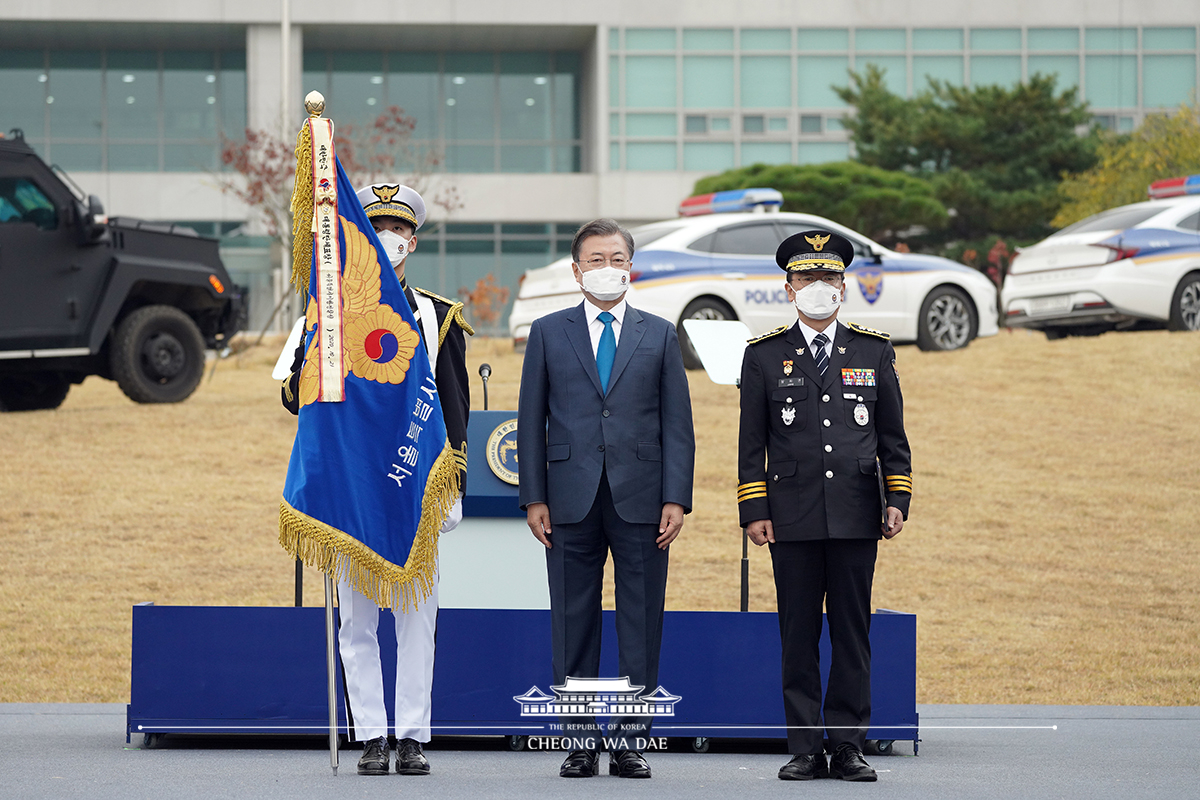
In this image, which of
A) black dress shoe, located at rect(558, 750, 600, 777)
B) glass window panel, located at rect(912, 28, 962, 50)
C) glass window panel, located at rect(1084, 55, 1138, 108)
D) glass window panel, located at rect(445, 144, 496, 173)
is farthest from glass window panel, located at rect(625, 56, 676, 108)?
black dress shoe, located at rect(558, 750, 600, 777)

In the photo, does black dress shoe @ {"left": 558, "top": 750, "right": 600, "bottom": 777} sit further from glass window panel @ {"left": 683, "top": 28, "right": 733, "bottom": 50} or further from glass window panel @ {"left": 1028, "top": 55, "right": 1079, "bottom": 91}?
glass window panel @ {"left": 1028, "top": 55, "right": 1079, "bottom": 91}

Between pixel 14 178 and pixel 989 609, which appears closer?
pixel 989 609

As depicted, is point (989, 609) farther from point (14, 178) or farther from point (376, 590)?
point (14, 178)

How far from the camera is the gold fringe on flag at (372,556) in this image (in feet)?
16.4

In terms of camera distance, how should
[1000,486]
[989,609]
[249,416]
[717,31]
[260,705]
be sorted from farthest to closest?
[717,31], [249,416], [1000,486], [989,609], [260,705]

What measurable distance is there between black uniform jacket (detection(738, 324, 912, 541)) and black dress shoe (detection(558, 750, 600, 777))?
36.2 inches

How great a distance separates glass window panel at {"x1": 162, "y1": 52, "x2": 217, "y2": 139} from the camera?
1457 inches

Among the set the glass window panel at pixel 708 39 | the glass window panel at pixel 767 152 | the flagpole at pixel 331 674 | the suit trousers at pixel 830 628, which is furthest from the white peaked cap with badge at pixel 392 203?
the glass window panel at pixel 708 39

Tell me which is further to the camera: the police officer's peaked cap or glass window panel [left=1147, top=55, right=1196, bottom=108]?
glass window panel [left=1147, top=55, right=1196, bottom=108]

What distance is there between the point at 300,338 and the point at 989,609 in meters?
6.13

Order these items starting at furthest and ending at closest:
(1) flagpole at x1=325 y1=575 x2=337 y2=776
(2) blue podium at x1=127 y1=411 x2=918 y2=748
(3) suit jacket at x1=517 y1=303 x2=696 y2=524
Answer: (2) blue podium at x1=127 y1=411 x2=918 y2=748 → (3) suit jacket at x1=517 y1=303 x2=696 y2=524 → (1) flagpole at x1=325 y1=575 x2=337 y2=776

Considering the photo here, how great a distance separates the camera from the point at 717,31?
35219mm

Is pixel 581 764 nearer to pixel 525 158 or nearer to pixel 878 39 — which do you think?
pixel 878 39

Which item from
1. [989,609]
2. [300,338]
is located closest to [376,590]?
[300,338]
